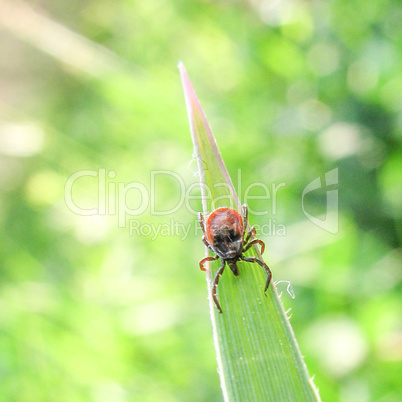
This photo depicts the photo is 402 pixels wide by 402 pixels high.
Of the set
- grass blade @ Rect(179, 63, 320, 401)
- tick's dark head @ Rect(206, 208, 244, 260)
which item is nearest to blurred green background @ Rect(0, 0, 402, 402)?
tick's dark head @ Rect(206, 208, 244, 260)

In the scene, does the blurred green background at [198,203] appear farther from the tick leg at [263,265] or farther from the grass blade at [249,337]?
the grass blade at [249,337]

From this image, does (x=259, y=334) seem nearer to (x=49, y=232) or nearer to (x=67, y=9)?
(x=49, y=232)

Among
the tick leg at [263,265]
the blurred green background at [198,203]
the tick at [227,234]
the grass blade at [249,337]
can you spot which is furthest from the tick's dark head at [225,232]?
the blurred green background at [198,203]

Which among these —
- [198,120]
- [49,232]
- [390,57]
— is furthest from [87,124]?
[198,120]

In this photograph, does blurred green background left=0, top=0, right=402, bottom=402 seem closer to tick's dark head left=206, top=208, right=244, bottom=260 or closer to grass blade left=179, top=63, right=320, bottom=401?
tick's dark head left=206, top=208, right=244, bottom=260

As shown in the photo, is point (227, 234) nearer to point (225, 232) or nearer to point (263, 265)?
point (225, 232)

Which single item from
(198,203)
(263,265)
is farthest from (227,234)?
(198,203)
